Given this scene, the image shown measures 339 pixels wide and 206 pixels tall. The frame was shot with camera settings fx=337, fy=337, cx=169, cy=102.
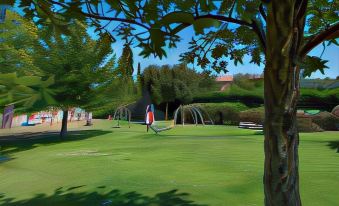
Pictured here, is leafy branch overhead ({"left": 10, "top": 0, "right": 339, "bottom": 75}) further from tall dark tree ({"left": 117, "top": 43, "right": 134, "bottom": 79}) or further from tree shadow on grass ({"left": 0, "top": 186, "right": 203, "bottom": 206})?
tree shadow on grass ({"left": 0, "top": 186, "right": 203, "bottom": 206})

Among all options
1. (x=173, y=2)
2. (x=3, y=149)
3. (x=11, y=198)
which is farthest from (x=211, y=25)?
(x=3, y=149)

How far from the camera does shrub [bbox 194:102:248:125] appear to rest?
29348mm

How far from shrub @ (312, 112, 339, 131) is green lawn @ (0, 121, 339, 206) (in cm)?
929

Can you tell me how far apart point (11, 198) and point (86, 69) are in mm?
12897

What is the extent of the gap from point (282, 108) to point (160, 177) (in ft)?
17.4

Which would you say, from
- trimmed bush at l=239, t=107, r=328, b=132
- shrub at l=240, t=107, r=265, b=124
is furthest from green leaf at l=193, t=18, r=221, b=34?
shrub at l=240, t=107, r=265, b=124

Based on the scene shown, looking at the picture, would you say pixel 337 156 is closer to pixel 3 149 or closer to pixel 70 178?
pixel 70 178

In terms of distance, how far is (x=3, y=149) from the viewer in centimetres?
1502

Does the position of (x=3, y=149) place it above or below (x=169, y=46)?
below

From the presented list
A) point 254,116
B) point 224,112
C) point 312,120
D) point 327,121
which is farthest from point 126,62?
point 224,112

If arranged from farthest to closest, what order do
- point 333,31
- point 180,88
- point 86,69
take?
point 180,88 < point 86,69 < point 333,31

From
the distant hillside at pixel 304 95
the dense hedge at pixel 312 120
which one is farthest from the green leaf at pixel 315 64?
the distant hillside at pixel 304 95

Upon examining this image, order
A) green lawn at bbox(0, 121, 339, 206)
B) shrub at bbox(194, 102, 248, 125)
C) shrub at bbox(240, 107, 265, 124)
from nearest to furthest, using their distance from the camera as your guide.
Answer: green lawn at bbox(0, 121, 339, 206) < shrub at bbox(240, 107, 265, 124) < shrub at bbox(194, 102, 248, 125)

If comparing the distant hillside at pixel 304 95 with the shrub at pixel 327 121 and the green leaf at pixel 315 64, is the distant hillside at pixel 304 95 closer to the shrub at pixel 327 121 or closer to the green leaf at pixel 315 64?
the shrub at pixel 327 121
